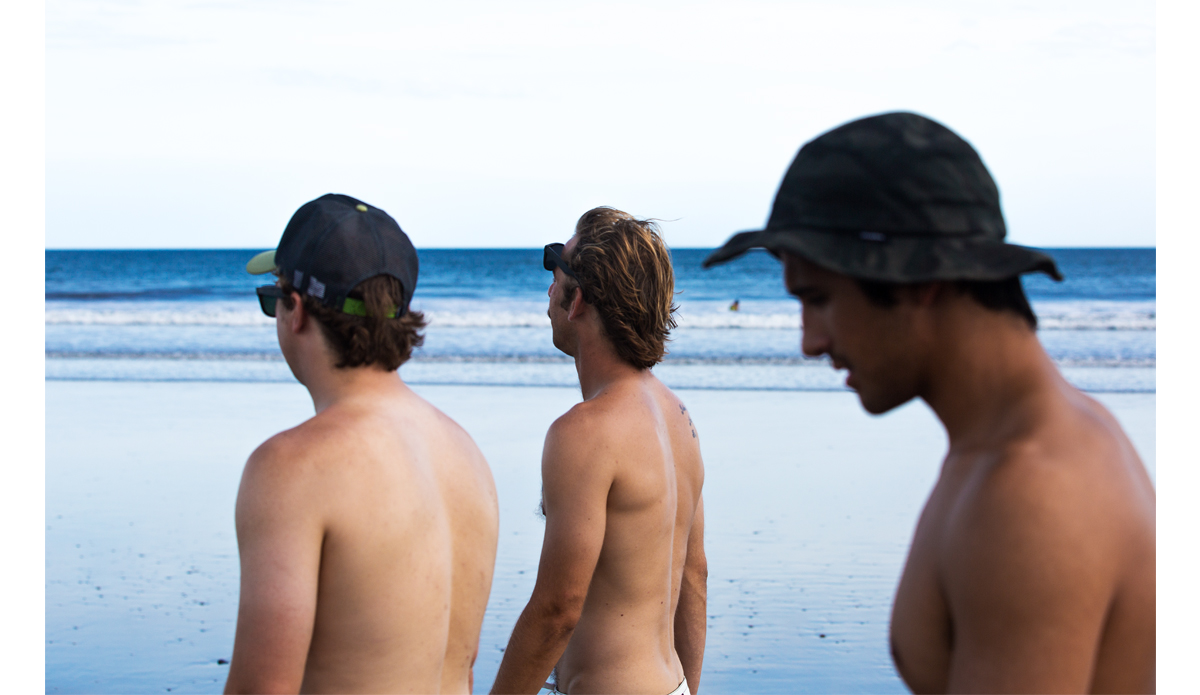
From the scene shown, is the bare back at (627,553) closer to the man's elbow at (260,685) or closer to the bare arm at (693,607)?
the bare arm at (693,607)

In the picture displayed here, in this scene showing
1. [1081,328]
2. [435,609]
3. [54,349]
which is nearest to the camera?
[435,609]

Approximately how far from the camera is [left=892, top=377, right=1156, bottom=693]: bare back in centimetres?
122

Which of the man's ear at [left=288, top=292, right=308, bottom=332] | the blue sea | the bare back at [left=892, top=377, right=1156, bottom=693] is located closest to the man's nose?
the bare back at [left=892, top=377, right=1156, bottom=693]

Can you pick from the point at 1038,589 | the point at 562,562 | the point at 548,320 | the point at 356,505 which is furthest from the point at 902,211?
the point at 548,320

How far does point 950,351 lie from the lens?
143 cm

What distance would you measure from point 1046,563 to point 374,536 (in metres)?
1.31

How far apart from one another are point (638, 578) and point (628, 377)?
0.65 m

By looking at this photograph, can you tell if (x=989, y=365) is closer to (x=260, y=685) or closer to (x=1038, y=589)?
(x=1038, y=589)

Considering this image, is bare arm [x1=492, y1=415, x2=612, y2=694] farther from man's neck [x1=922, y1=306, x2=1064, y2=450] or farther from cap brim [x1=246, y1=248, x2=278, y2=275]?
man's neck [x1=922, y1=306, x2=1064, y2=450]

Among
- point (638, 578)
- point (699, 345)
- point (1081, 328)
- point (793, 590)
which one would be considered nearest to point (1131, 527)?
point (638, 578)

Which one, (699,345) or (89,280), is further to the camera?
(89,280)

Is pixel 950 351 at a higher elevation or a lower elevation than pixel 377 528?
higher

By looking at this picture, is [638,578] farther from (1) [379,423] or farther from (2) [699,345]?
(2) [699,345]

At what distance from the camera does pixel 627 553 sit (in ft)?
9.23
